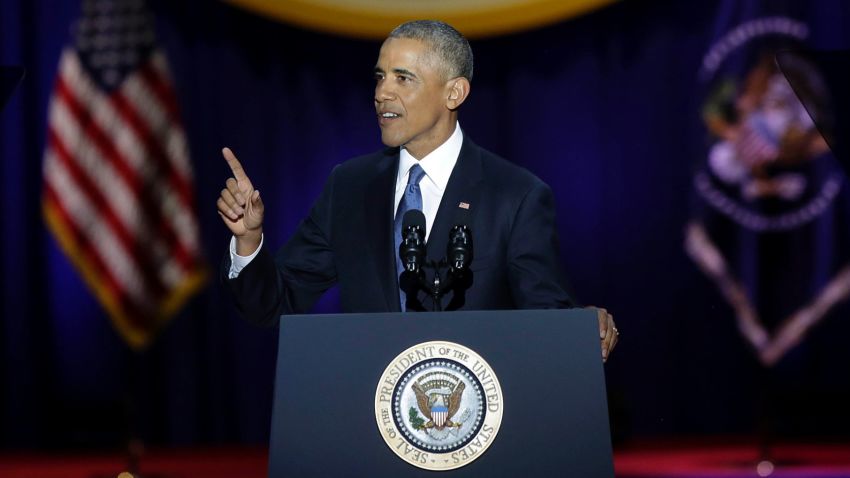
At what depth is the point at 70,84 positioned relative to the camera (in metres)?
6.39

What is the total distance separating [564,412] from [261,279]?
30.4 inches

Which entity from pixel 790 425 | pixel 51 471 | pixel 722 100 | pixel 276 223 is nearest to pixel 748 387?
pixel 790 425

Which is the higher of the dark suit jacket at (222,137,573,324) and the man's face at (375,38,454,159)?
the man's face at (375,38,454,159)

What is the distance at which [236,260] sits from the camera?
7.32ft

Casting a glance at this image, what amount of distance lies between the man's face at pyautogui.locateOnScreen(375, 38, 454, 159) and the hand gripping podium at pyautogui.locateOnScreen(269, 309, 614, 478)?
669 millimetres

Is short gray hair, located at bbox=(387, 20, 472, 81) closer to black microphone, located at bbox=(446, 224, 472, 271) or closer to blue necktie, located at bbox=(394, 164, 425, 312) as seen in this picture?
blue necktie, located at bbox=(394, 164, 425, 312)

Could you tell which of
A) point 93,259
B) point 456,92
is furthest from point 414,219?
point 93,259

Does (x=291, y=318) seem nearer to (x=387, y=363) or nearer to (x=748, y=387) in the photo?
(x=387, y=363)

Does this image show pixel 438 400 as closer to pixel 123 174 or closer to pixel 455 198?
pixel 455 198

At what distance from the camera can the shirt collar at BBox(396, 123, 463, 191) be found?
7.83ft

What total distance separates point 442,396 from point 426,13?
6.25 meters

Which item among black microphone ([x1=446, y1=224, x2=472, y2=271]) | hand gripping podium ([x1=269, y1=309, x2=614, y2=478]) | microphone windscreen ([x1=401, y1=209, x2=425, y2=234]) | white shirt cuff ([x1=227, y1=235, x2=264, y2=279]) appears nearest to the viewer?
hand gripping podium ([x1=269, y1=309, x2=614, y2=478])

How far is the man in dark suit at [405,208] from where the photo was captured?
7.33 ft

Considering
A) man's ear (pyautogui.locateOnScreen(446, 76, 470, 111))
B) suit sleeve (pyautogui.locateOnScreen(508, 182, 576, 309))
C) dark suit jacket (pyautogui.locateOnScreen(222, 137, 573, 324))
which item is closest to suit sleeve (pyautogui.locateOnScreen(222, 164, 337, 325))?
dark suit jacket (pyautogui.locateOnScreen(222, 137, 573, 324))
